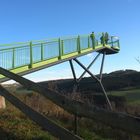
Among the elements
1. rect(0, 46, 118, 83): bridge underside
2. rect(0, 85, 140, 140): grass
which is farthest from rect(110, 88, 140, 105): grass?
rect(0, 85, 140, 140): grass

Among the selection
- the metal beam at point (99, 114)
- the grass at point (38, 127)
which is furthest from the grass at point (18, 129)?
the metal beam at point (99, 114)

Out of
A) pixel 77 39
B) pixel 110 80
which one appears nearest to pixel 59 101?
pixel 77 39

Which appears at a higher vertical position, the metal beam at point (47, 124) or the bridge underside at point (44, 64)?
the bridge underside at point (44, 64)

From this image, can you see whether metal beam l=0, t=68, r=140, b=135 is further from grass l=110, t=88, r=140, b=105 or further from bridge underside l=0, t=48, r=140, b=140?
grass l=110, t=88, r=140, b=105

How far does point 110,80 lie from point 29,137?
57.0 m

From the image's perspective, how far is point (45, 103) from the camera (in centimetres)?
1473

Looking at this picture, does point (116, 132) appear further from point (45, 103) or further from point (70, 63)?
point (70, 63)

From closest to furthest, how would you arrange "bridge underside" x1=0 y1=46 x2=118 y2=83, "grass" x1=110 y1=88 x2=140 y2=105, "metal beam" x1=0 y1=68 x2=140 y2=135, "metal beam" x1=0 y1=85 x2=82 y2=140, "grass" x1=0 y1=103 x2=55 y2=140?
"metal beam" x1=0 y1=68 x2=140 y2=135 < "metal beam" x1=0 y1=85 x2=82 y2=140 < "grass" x1=0 y1=103 x2=55 y2=140 < "bridge underside" x1=0 y1=46 x2=118 y2=83 < "grass" x1=110 y1=88 x2=140 y2=105

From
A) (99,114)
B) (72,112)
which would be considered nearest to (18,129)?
(72,112)

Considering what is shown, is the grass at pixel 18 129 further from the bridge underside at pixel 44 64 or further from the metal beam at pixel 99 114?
the bridge underside at pixel 44 64

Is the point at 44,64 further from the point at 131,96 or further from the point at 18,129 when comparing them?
the point at 131,96

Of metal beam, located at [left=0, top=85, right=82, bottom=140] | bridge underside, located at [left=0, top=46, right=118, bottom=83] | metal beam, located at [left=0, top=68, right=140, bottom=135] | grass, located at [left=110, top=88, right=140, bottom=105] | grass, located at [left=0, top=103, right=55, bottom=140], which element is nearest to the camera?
metal beam, located at [left=0, top=68, right=140, bottom=135]

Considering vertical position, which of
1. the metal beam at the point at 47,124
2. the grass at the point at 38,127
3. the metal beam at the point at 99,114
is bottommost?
→ the grass at the point at 38,127

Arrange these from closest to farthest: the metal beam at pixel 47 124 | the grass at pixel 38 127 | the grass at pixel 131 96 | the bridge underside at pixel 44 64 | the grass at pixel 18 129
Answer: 1. the metal beam at pixel 47 124
2. the grass at pixel 18 129
3. the grass at pixel 38 127
4. the bridge underside at pixel 44 64
5. the grass at pixel 131 96
